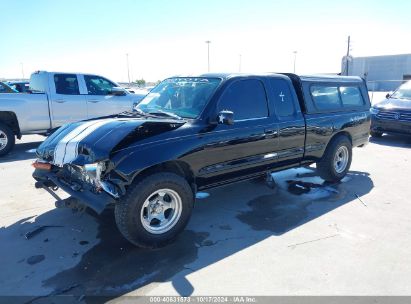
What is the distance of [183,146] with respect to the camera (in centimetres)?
381

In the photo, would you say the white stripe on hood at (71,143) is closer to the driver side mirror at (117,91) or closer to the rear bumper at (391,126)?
the driver side mirror at (117,91)

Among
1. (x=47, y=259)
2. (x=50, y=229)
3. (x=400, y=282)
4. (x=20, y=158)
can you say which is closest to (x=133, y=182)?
(x=47, y=259)

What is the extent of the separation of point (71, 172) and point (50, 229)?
0.80 m

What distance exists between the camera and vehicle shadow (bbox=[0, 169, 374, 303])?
3078 mm

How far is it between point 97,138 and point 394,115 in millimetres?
9155

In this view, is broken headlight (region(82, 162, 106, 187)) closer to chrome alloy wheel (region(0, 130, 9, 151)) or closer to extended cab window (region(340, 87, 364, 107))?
extended cab window (region(340, 87, 364, 107))

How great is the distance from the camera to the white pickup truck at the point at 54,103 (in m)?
8.22

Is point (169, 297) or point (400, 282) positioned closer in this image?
point (169, 297)

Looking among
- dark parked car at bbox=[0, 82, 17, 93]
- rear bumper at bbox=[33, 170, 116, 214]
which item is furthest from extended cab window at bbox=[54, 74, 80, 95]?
rear bumper at bbox=[33, 170, 116, 214]

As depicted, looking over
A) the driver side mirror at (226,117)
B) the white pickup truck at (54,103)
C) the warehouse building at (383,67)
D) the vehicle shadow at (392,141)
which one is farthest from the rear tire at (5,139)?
the warehouse building at (383,67)

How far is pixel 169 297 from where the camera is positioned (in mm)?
2895

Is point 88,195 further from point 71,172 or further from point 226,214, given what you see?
point 226,214

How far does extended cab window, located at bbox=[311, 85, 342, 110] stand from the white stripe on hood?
334 centimetres

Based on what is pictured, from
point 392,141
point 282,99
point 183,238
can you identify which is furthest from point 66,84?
point 392,141
